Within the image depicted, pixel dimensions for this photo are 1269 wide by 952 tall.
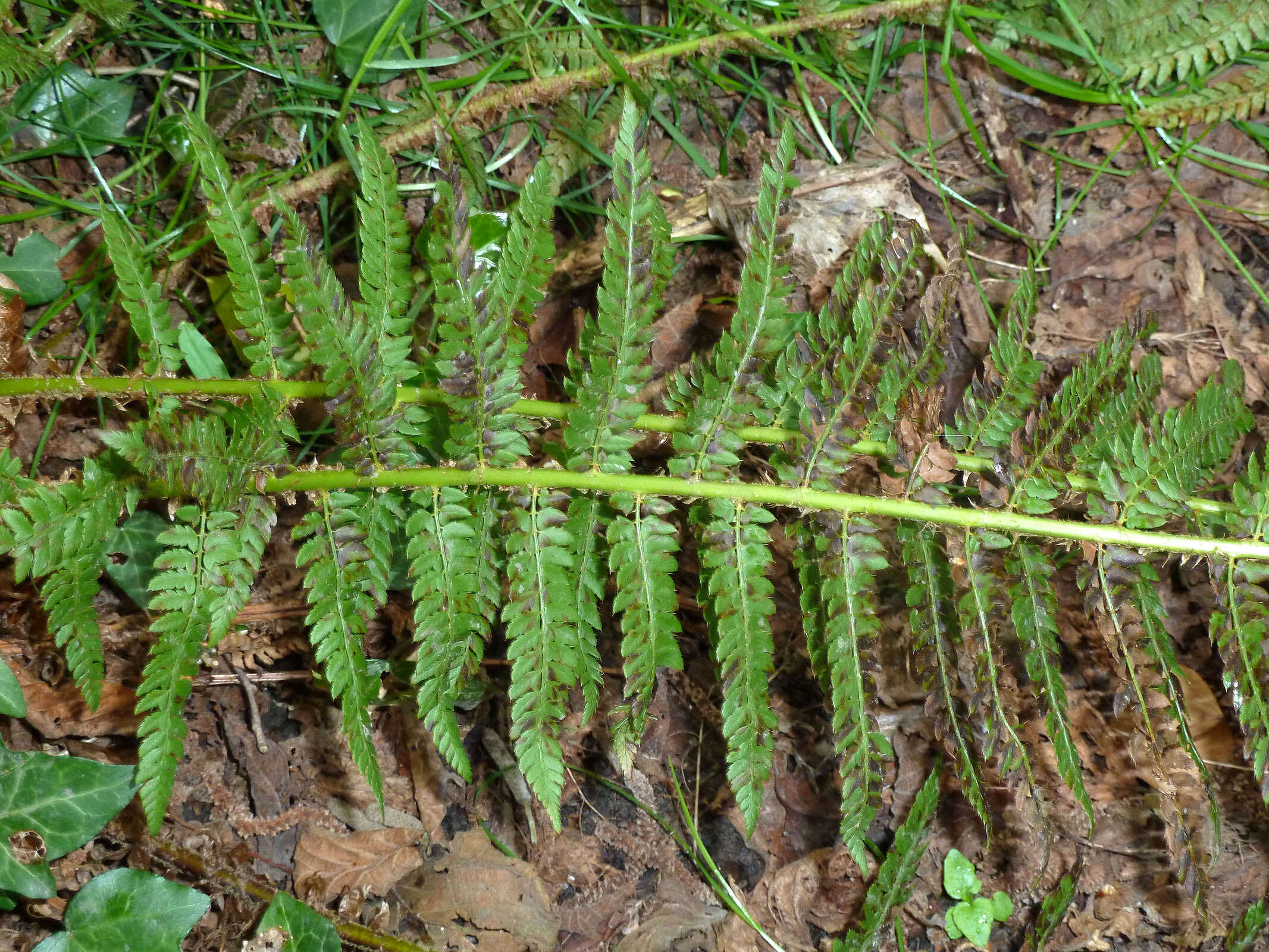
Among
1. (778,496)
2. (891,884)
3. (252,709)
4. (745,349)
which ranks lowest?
(891,884)

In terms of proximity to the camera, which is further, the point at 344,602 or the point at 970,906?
the point at 970,906

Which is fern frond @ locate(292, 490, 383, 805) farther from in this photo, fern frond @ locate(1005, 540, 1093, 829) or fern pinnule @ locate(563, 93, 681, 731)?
fern frond @ locate(1005, 540, 1093, 829)

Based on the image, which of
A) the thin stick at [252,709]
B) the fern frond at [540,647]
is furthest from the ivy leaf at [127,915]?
the fern frond at [540,647]

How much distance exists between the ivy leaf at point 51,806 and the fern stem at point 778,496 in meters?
0.79

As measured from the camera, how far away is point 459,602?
81.3 inches

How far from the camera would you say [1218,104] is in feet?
10.2

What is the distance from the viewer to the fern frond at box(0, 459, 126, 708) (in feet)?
6.27

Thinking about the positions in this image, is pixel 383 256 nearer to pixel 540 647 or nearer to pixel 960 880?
pixel 540 647

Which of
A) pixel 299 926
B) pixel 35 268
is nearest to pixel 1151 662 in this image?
pixel 299 926

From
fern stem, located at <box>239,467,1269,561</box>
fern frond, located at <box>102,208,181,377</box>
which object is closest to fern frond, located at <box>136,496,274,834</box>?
fern stem, located at <box>239,467,1269,561</box>

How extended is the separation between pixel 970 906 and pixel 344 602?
2195 mm

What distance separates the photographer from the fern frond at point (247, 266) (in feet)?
6.52

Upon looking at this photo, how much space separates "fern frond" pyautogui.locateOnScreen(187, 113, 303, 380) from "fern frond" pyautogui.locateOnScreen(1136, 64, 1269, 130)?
295 cm

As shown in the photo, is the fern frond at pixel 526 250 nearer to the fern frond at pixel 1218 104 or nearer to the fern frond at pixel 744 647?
the fern frond at pixel 744 647
